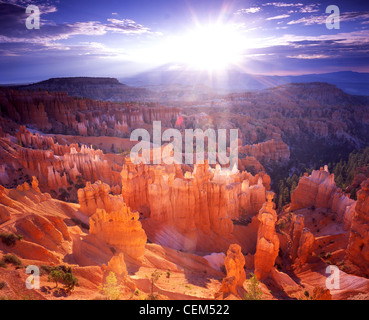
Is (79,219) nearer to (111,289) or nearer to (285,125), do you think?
(111,289)

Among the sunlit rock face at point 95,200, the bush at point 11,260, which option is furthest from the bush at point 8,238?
the sunlit rock face at point 95,200

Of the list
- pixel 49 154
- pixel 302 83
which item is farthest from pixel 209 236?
pixel 302 83

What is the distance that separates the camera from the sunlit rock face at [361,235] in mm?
15734

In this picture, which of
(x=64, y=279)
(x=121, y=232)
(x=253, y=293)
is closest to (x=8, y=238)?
(x=64, y=279)

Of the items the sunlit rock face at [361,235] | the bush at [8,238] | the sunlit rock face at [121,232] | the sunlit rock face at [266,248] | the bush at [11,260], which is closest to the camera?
the bush at [11,260]

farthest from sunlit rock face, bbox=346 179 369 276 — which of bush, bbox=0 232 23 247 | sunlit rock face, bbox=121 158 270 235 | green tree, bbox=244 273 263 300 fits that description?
bush, bbox=0 232 23 247

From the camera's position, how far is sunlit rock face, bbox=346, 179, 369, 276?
1573 centimetres

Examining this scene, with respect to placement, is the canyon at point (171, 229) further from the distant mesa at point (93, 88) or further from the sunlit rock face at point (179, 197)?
the distant mesa at point (93, 88)

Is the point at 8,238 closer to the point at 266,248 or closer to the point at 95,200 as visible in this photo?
the point at 95,200

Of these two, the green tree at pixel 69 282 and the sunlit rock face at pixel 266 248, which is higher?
the green tree at pixel 69 282

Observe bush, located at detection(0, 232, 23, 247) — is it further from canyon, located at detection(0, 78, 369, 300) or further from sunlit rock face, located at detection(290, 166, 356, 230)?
sunlit rock face, located at detection(290, 166, 356, 230)

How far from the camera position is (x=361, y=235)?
16.0m

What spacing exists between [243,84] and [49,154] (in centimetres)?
16947

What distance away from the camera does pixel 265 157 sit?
2149 inches
